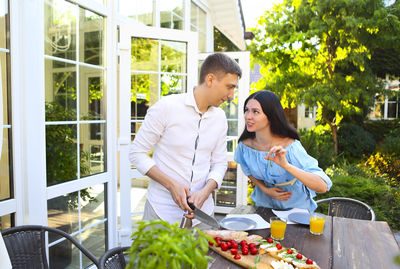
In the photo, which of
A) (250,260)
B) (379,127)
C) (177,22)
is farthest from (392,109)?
(250,260)

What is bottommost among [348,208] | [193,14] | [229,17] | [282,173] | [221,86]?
[348,208]

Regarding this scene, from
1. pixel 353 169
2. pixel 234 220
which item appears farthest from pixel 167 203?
pixel 353 169

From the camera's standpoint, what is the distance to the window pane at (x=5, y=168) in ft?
6.96

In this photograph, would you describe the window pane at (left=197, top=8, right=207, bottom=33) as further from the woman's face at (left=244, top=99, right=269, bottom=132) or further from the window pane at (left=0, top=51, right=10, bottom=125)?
the window pane at (left=0, top=51, right=10, bottom=125)

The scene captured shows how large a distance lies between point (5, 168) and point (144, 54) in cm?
192

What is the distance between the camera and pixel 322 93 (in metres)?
7.62

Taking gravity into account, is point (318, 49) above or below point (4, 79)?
above

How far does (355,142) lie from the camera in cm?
1042

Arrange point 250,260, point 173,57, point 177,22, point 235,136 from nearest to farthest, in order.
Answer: point 250,260, point 173,57, point 177,22, point 235,136

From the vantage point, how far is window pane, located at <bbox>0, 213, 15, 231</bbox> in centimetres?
214

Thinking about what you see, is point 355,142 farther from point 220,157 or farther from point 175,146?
point 175,146

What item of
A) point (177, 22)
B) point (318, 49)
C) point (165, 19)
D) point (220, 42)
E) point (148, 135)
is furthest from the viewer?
point (318, 49)

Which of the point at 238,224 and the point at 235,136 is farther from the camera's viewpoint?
the point at 235,136

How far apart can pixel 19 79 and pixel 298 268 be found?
2.06 m
